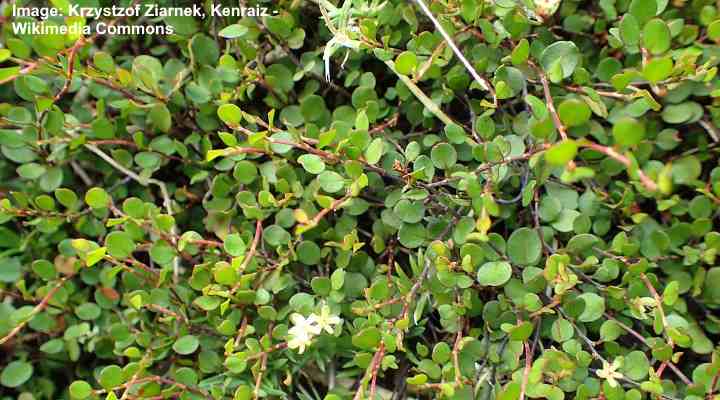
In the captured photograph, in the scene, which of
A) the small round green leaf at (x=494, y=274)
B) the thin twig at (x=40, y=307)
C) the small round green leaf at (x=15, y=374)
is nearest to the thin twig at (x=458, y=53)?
the small round green leaf at (x=494, y=274)

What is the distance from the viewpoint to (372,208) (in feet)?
3.68

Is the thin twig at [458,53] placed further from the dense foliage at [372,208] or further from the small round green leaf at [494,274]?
the small round green leaf at [494,274]

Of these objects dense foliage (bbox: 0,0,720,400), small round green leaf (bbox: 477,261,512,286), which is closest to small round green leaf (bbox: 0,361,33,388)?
dense foliage (bbox: 0,0,720,400)

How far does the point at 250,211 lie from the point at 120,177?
1.11 feet

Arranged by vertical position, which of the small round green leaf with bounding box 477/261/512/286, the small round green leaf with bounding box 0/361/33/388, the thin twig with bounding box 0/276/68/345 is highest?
the small round green leaf with bounding box 477/261/512/286

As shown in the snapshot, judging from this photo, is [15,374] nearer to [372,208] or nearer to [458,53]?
[372,208]

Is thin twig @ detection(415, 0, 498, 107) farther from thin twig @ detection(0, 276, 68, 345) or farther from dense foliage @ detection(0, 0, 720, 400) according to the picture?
thin twig @ detection(0, 276, 68, 345)

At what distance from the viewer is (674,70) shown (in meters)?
0.91

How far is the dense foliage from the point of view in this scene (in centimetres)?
96

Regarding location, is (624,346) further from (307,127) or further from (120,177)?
(120,177)

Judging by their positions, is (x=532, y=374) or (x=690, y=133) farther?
(x=690, y=133)

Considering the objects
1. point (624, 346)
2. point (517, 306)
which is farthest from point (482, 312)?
point (624, 346)

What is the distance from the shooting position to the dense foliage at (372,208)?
3.16 feet

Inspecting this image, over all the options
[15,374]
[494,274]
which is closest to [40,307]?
[15,374]
